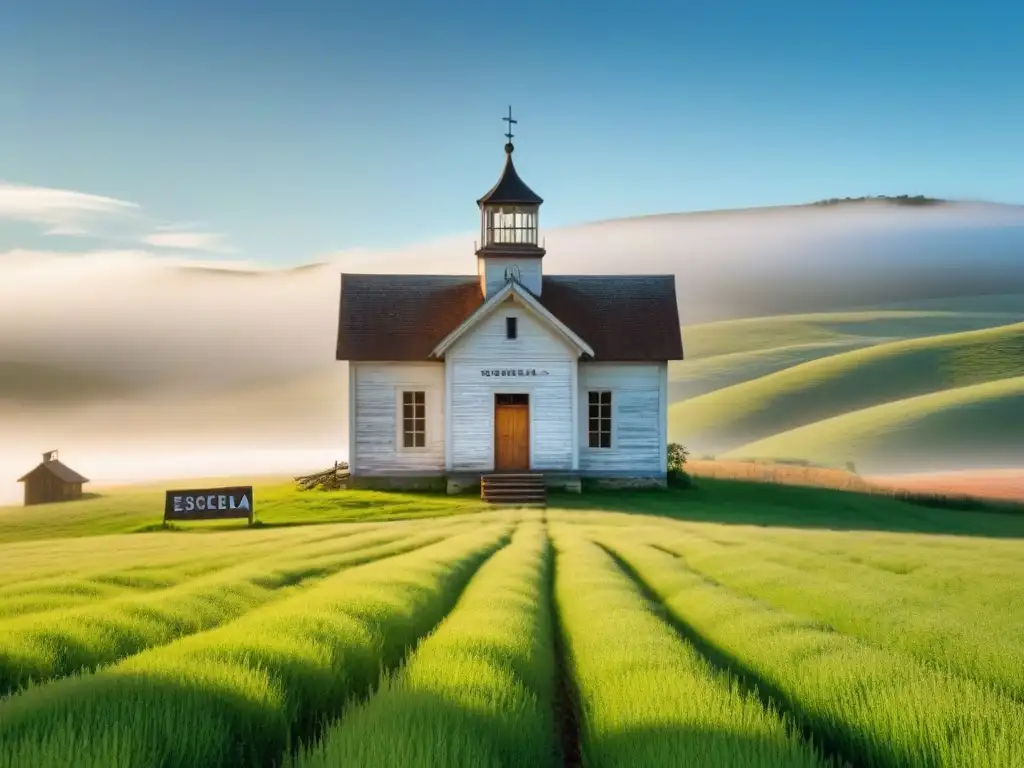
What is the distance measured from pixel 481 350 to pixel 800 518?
14177 mm

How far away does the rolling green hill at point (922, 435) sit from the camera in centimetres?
6794

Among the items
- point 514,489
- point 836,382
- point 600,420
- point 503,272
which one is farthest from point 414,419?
point 836,382

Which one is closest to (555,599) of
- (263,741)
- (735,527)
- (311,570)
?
(311,570)

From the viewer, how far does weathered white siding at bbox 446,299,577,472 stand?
45969 millimetres

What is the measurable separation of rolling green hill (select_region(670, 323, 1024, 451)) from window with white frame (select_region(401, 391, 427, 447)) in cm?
4352

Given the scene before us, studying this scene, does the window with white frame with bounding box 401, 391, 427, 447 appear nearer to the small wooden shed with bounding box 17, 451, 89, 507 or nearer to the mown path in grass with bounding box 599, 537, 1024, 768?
the small wooden shed with bounding box 17, 451, 89, 507

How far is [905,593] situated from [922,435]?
58.1 m

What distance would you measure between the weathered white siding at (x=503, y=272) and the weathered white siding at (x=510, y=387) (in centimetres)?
383

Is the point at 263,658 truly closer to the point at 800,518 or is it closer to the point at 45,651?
the point at 45,651

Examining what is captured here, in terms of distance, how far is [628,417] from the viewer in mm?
47844

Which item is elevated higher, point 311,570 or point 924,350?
point 924,350

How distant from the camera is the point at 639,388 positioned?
4809 cm

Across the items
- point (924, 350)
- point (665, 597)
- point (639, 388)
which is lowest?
point (665, 597)

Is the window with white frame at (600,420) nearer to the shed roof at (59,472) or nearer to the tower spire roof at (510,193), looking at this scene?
the tower spire roof at (510,193)
